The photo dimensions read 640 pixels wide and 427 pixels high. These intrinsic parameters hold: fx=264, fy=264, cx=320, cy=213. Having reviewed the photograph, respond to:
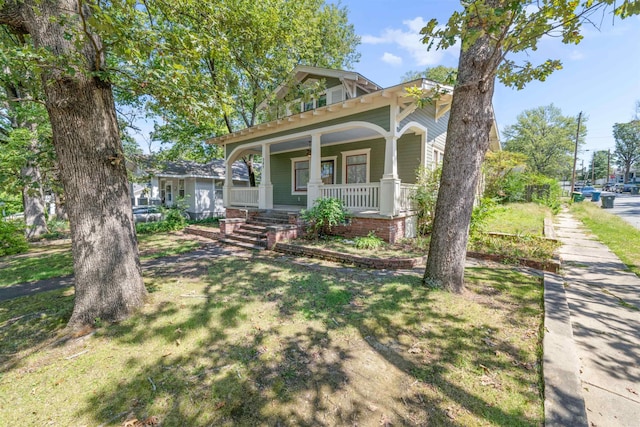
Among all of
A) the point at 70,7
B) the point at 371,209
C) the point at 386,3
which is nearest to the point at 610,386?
the point at 371,209

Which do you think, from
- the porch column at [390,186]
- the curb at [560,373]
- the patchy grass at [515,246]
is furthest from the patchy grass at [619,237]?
the porch column at [390,186]

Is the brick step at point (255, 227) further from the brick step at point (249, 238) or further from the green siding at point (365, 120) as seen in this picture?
the green siding at point (365, 120)

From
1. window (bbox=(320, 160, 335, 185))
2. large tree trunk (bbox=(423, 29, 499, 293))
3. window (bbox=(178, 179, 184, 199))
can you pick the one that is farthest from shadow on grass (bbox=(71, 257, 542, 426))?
window (bbox=(178, 179, 184, 199))

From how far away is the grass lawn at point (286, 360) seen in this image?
205 centimetres

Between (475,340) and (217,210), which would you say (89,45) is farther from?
(217,210)

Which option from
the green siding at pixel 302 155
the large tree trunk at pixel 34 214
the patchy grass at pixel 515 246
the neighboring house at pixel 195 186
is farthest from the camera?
the neighboring house at pixel 195 186

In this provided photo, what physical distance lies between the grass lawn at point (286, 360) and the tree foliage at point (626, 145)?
3210 inches

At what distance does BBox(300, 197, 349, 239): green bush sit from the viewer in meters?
7.52

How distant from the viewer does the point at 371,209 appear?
309 inches

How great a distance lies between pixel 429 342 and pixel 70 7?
5.61m

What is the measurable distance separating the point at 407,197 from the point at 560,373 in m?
6.08

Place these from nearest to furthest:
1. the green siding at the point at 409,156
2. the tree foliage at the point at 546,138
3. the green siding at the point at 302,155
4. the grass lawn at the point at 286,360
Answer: the grass lawn at the point at 286,360 < the green siding at the point at 409,156 < the green siding at the point at 302,155 < the tree foliage at the point at 546,138

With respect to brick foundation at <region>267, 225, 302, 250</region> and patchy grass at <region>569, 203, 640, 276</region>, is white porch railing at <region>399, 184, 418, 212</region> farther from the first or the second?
patchy grass at <region>569, 203, 640, 276</region>

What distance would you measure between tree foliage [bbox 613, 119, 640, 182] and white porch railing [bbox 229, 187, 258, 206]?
3142 inches
